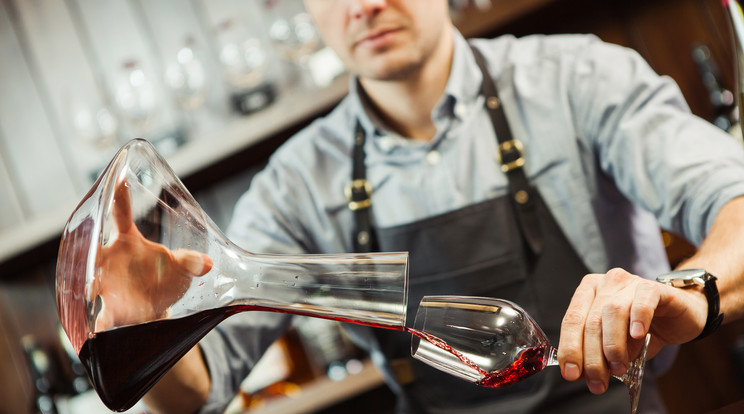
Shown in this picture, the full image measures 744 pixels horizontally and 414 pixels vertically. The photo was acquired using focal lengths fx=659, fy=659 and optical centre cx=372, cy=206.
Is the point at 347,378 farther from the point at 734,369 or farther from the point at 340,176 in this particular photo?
the point at 734,369

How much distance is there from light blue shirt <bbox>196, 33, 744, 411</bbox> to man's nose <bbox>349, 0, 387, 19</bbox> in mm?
232

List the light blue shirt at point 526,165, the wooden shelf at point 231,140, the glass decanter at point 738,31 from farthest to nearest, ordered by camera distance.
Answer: the wooden shelf at point 231,140
the light blue shirt at point 526,165
the glass decanter at point 738,31

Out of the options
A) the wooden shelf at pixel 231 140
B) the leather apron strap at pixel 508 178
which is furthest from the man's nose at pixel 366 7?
the wooden shelf at pixel 231 140

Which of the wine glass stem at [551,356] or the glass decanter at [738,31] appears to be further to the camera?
the glass decanter at [738,31]

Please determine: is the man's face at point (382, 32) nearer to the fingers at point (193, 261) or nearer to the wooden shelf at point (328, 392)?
the fingers at point (193, 261)

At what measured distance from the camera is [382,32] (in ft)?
3.83

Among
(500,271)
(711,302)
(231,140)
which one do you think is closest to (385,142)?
(500,271)

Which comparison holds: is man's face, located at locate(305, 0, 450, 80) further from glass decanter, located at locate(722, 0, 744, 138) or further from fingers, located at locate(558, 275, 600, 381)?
fingers, located at locate(558, 275, 600, 381)

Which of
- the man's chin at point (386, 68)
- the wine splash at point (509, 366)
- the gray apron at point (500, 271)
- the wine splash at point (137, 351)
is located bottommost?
the gray apron at point (500, 271)

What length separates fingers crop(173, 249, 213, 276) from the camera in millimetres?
620

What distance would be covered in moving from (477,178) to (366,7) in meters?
0.39

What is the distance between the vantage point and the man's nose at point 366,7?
3.76 feet

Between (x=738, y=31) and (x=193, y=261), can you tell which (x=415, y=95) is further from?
(x=193, y=261)

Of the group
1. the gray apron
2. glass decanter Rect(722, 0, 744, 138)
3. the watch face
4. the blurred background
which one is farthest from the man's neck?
the watch face
